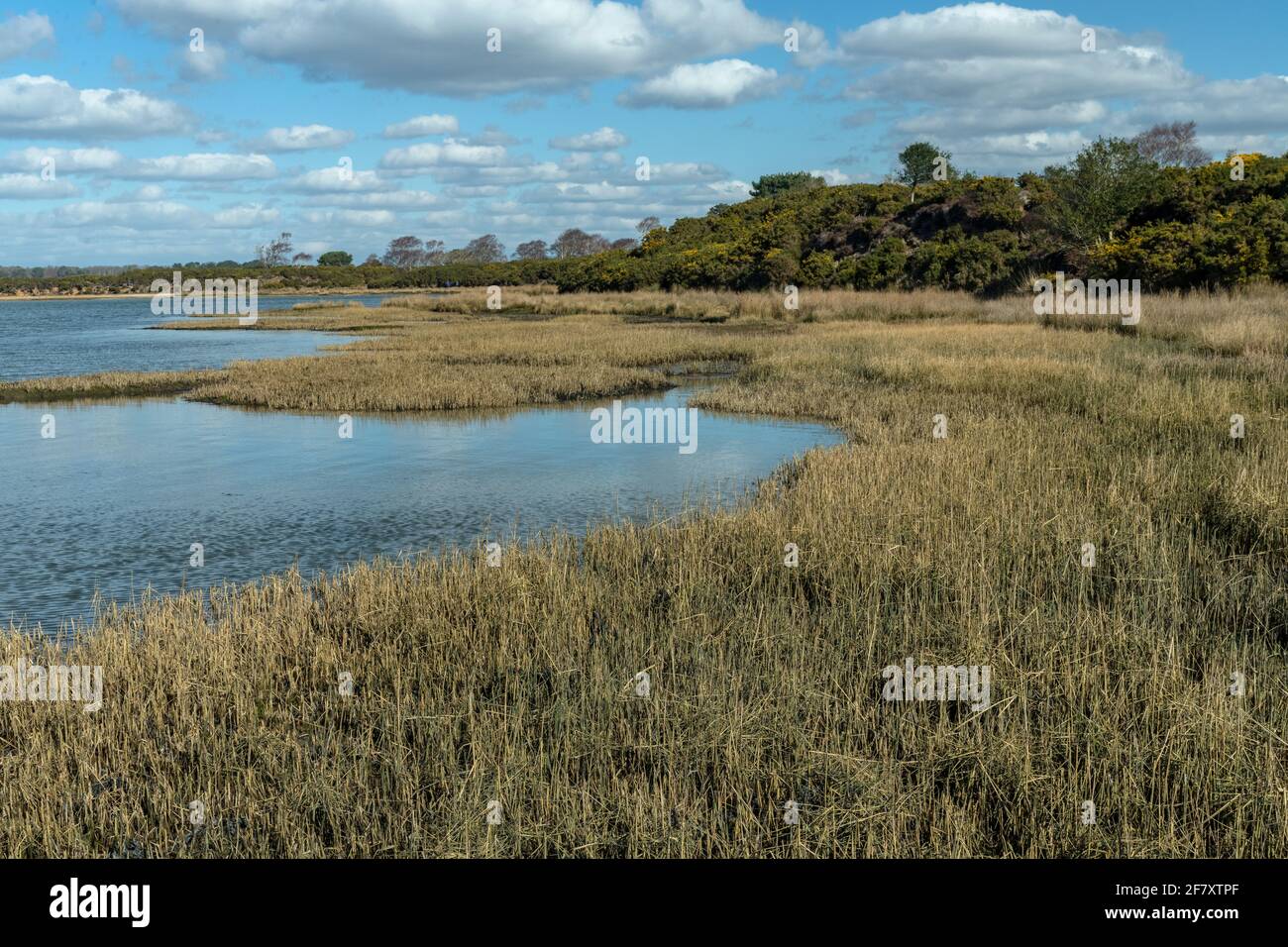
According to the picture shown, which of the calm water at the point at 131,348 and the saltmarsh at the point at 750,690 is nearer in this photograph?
the saltmarsh at the point at 750,690

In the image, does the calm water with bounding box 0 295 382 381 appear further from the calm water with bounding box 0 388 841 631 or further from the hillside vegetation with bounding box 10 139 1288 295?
the hillside vegetation with bounding box 10 139 1288 295

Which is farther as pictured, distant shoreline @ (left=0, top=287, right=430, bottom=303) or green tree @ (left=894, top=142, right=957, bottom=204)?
distant shoreline @ (left=0, top=287, right=430, bottom=303)

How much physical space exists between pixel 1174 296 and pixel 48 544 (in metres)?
35.0

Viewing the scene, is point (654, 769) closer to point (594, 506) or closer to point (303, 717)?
point (303, 717)

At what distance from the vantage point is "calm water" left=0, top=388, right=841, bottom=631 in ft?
40.0

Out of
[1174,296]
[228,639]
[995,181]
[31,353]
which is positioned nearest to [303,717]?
[228,639]

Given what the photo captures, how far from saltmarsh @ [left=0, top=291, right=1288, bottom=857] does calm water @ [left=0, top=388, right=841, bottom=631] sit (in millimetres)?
2193

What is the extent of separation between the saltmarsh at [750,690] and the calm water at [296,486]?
219 cm

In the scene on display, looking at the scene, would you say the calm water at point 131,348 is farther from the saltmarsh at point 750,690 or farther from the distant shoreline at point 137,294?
A: the distant shoreline at point 137,294

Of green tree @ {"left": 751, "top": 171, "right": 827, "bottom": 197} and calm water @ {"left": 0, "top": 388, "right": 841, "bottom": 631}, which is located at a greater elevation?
green tree @ {"left": 751, "top": 171, "right": 827, "bottom": 197}

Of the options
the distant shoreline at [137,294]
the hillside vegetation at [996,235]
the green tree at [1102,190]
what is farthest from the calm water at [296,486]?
the distant shoreline at [137,294]

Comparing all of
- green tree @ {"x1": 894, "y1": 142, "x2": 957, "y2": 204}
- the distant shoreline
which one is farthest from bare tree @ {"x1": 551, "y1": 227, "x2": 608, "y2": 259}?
green tree @ {"x1": 894, "y1": 142, "x2": 957, "y2": 204}

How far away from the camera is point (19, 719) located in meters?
6.95

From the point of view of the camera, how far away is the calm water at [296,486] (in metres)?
12.2
